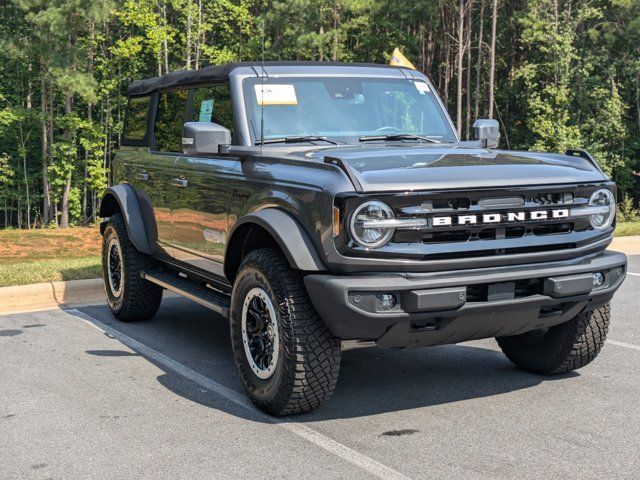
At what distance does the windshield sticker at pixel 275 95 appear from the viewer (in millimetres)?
5812

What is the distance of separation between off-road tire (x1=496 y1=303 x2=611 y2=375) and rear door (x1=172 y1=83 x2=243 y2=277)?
85.0 inches

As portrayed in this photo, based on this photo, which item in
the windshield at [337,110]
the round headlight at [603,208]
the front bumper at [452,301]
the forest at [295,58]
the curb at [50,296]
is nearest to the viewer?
the front bumper at [452,301]

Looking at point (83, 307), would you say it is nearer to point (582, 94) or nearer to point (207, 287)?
point (207, 287)

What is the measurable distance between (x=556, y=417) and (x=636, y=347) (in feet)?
7.09

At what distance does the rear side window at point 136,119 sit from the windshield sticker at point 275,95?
2.02 m

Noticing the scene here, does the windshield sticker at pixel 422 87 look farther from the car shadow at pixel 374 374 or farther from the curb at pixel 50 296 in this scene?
the curb at pixel 50 296

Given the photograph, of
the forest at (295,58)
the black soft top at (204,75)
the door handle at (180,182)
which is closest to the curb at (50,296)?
the black soft top at (204,75)

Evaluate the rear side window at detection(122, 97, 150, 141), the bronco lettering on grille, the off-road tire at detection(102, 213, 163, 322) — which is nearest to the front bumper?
the bronco lettering on grille

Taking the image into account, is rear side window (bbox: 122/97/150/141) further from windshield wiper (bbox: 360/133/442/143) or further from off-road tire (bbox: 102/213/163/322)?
windshield wiper (bbox: 360/133/442/143)

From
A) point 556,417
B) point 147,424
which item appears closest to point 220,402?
point 147,424

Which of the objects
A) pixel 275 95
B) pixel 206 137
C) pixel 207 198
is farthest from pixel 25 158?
pixel 206 137

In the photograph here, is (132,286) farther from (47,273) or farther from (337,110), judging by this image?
(337,110)

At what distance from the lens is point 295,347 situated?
4.54 metres

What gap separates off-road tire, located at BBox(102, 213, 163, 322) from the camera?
7.36m
